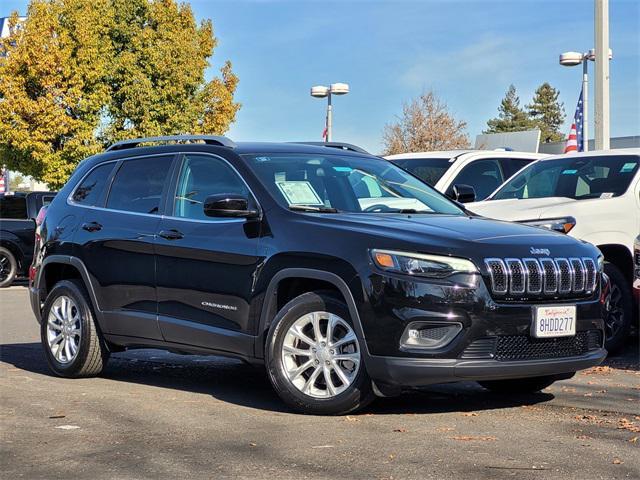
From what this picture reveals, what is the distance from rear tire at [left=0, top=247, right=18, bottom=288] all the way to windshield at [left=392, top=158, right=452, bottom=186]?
10.3 meters

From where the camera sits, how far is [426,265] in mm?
6035

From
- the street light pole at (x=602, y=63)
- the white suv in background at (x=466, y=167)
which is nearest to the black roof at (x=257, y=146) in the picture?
the white suv in background at (x=466, y=167)

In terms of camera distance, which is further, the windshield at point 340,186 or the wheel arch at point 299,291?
the windshield at point 340,186

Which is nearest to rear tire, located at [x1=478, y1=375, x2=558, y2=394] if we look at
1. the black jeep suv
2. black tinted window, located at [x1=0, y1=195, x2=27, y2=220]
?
the black jeep suv

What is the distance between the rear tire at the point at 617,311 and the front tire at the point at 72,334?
4.26m

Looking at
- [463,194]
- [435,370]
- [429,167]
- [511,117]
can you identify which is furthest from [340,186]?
Answer: [511,117]

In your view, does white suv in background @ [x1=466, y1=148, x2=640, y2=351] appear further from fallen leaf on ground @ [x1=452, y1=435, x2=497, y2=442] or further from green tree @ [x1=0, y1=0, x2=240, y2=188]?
green tree @ [x1=0, y1=0, x2=240, y2=188]

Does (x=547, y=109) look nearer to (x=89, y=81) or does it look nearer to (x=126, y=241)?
(x=89, y=81)

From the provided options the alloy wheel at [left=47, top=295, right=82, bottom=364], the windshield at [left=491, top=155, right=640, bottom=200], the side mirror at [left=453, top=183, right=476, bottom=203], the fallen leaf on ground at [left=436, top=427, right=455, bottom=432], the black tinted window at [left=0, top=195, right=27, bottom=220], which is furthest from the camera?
the black tinted window at [left=0, top=195, right=27, bottom=220]

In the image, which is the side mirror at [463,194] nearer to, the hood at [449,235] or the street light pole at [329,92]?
the hood at [449,235]

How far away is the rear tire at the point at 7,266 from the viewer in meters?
20.4

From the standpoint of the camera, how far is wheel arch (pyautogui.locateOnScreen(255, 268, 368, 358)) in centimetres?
616

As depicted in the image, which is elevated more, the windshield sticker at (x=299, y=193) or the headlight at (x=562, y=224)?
the windshield sticker at (x=299, y=193)

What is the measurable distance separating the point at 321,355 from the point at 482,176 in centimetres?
690
